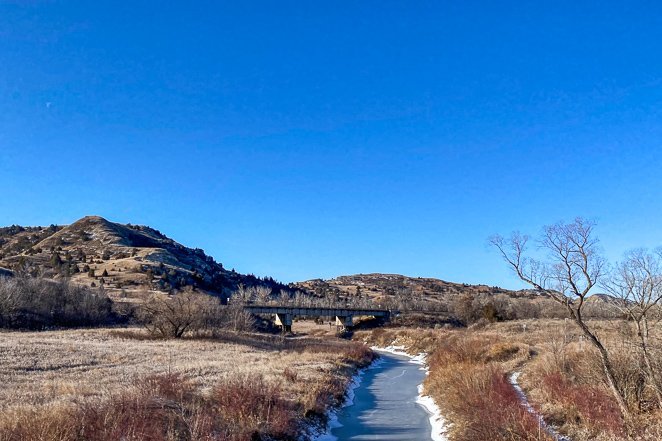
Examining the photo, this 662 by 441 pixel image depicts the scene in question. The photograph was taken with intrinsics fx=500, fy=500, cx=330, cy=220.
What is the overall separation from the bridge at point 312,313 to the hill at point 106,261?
25596mm

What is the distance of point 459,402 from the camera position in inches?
799

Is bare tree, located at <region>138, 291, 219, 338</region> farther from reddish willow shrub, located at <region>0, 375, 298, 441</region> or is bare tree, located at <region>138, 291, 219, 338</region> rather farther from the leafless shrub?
reddish willow shrub, located at <region>0, 375, 298, 441</region>

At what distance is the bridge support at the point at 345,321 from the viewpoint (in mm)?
112000

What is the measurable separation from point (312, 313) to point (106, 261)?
219 ft

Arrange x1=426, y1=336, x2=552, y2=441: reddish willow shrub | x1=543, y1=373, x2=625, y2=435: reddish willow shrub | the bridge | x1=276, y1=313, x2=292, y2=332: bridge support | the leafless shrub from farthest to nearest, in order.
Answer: x1=276, y1=313, x2=292, y2=332: bridge support, the bridge, the leafless shrub, x1=426, y1=336, x2=552, y2=441: reddish willow shrub, x1=543, y1=373, x2=625, y2=435: reddish willow shrub

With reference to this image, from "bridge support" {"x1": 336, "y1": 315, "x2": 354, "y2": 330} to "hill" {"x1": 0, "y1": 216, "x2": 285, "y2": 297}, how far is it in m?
40.0

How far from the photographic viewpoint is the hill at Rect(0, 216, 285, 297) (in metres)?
119

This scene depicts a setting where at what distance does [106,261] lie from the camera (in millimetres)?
143000

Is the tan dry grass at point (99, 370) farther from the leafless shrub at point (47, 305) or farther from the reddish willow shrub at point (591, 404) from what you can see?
the leafless shrub at point (47, 305)

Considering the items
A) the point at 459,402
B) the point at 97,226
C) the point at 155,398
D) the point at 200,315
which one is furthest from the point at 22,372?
the point at 97,226

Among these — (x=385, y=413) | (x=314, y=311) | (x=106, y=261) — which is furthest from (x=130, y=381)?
(x=106, y=261)

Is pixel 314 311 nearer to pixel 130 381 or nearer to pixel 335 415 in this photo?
pixel 335 415

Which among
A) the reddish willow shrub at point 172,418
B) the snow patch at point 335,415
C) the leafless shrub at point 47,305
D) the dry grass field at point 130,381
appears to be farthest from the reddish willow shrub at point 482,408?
the leafless shrub at point 47,305

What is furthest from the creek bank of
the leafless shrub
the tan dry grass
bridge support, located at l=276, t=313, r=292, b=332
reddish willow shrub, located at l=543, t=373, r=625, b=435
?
bridge support, located at l=276, t=313, r=292, b=332
